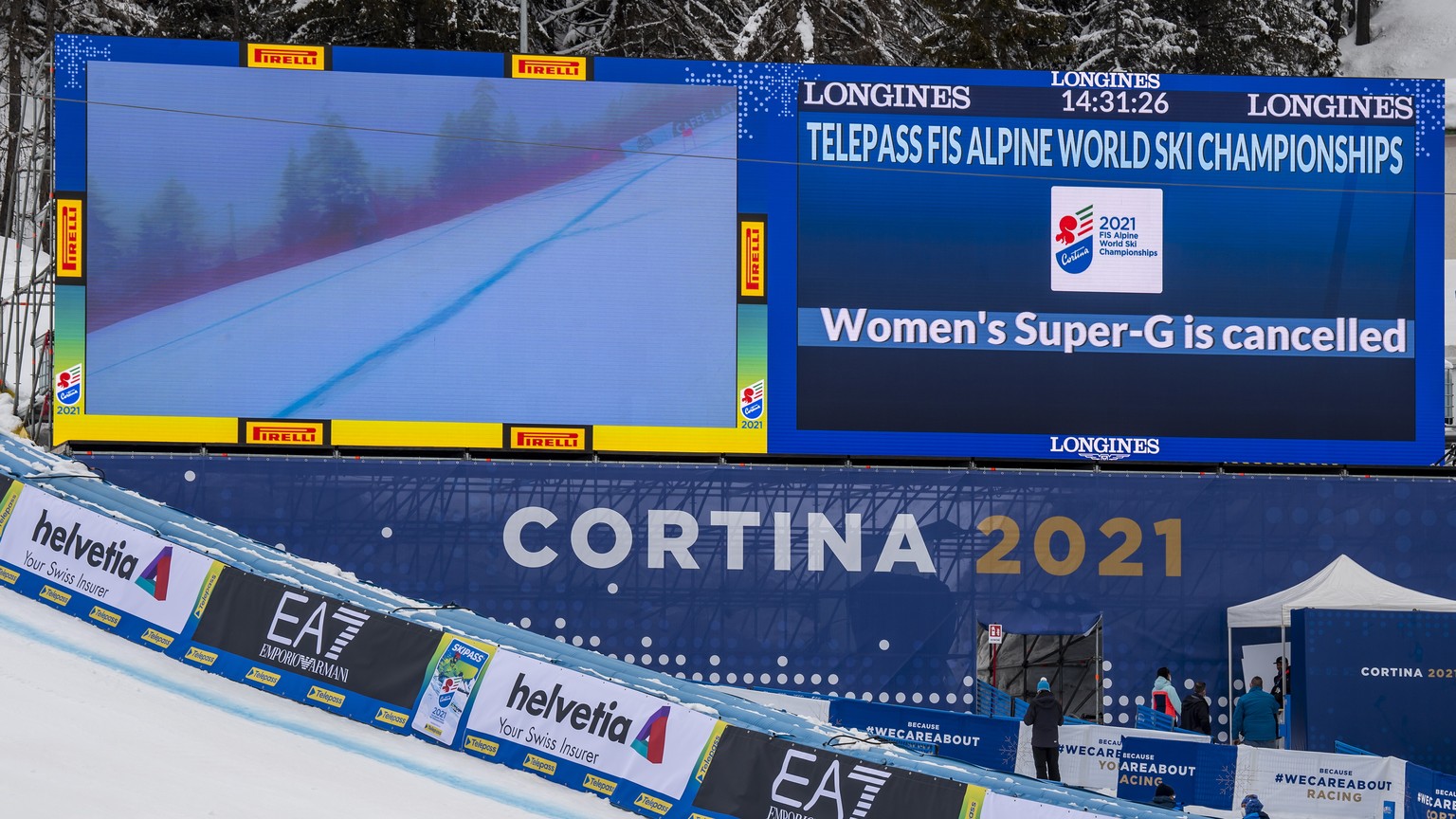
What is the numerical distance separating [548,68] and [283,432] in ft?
16.9

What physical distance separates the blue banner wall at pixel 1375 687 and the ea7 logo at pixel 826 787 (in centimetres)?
725

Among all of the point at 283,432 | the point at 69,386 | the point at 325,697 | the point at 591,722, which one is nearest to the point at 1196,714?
the point at 591,722

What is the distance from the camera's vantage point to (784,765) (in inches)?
495

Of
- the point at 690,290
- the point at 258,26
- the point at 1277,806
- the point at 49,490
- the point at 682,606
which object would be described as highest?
the point at 258,26

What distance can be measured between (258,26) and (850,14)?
39.5 feet

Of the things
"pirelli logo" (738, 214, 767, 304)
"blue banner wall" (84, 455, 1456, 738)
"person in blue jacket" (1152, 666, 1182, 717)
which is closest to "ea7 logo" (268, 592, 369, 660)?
"blue banner wall" (84, 455, 1456, 738)

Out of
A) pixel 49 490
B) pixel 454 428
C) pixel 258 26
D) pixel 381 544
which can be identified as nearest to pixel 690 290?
pixel 454 428

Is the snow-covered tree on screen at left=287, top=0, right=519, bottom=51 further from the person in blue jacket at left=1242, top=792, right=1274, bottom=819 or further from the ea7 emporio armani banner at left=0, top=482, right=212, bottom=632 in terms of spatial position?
the person in blue jacket at left=1242, top=792, right=1274, bottom=819

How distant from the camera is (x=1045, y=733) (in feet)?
53.1

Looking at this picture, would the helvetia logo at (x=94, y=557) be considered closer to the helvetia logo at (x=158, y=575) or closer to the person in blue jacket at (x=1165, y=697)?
the helvetia logo at (x=158, y=575)

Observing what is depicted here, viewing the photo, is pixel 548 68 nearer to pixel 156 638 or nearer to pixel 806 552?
pixel 806 552

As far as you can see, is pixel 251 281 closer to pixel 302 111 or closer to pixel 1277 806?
pixel 302 111

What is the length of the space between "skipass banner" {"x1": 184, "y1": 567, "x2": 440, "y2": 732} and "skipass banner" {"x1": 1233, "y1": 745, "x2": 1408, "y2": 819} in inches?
293

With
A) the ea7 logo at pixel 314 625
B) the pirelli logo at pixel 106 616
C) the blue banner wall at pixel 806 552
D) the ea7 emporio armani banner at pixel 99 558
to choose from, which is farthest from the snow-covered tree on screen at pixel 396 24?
the ea7 logo at pixel 314 625
